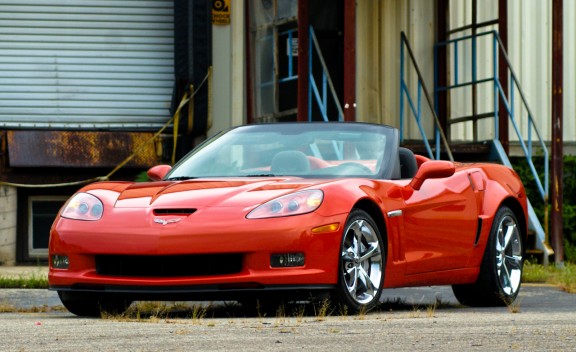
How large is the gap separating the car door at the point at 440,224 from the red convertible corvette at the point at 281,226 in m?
0.01

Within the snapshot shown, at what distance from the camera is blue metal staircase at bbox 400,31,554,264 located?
16047 mm

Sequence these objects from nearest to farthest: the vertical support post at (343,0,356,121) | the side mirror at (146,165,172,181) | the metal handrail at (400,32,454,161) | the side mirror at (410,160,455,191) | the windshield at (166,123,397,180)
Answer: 1. the side mirror at (410,160,455,191)
2. the windshield at (166,123,397,180)
3. the side mirror at (146,165,172,181)
4. the vertical support post at (343,0,356,121)
5. the metal handrail at (400,32,454,161)

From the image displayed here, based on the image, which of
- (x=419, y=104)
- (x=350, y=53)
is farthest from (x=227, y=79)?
(x=350, y=53)

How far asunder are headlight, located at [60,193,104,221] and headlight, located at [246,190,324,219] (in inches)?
37.5

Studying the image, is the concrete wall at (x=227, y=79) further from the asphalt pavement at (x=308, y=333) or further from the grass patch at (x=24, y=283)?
the asphalt pavement at (x=308, y=333)

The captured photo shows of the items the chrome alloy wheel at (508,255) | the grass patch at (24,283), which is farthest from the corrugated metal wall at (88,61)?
Answer: the chrome alloy wheel at (508,255)

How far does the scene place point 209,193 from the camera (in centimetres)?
862

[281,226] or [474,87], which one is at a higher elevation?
[474,87]

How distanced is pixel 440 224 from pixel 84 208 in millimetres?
2344

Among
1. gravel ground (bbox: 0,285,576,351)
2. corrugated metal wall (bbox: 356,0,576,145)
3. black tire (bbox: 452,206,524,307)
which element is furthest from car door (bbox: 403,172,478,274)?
corrugated metal wall (bbox: 356,0,576,145)

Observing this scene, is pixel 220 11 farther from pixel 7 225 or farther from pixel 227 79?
pixel 7 225

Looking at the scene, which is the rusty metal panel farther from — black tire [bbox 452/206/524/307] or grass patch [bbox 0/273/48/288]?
black tire [bbox 452/206/524/307]

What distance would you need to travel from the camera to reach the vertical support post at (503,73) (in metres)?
16.8

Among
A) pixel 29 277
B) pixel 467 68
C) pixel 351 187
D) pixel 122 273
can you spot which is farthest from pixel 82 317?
pixel 467 68
